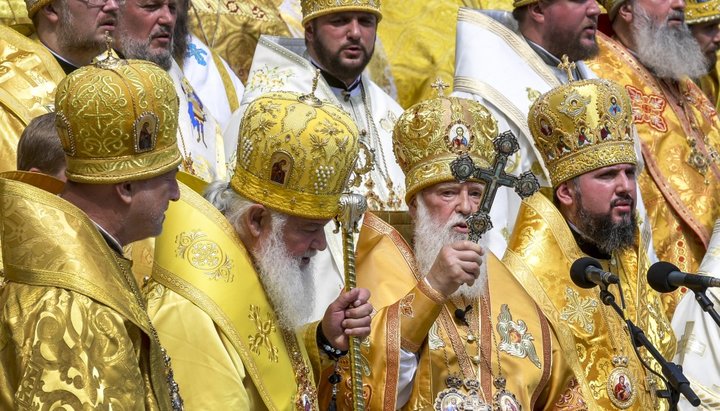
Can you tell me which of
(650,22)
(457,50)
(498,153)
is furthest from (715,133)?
(498,153)

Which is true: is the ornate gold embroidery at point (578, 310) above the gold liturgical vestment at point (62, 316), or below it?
below

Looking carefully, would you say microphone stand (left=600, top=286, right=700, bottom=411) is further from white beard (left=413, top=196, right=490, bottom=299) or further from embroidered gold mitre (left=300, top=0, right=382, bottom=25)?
embroidered gold mitre (left=300, top=0, right=382, bottom=25)

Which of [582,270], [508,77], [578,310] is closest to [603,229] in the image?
[578,310]

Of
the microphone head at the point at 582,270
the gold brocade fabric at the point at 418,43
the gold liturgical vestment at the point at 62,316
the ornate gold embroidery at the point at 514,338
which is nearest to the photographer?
the gold liturgical vestment at the point at 62,316

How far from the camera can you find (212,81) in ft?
29.0

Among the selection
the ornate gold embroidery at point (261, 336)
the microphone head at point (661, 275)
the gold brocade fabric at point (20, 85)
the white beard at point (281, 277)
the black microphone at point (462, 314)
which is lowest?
the black microphone at point (462, 314)

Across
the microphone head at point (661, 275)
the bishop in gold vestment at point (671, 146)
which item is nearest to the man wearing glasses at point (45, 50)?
the microphone head at point (661, 275)

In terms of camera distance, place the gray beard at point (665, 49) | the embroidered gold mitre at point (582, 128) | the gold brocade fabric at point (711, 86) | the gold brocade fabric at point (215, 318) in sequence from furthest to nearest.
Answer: the gold brocade fabric at point (711, 86) < the gray beard at point (665, 49) < the embroidered gold mitre at point (582, 128) < the gold brocade fabric at point (215, 318)

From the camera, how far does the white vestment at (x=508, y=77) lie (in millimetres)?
8766

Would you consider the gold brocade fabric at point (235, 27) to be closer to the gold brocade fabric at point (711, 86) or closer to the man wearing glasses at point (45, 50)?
the man wearing glasses at point (45, 50)

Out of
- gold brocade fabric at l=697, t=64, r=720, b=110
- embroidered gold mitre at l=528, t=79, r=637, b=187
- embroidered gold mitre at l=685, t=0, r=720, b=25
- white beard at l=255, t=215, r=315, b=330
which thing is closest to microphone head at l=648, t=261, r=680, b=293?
white beard at l=255, t=215, r=315, b=330

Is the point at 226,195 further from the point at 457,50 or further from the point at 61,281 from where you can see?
the point at 457,50

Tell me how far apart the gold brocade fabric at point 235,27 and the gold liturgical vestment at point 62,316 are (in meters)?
5.10

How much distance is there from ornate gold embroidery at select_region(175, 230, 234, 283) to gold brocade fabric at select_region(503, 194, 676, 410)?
2.02 metres
